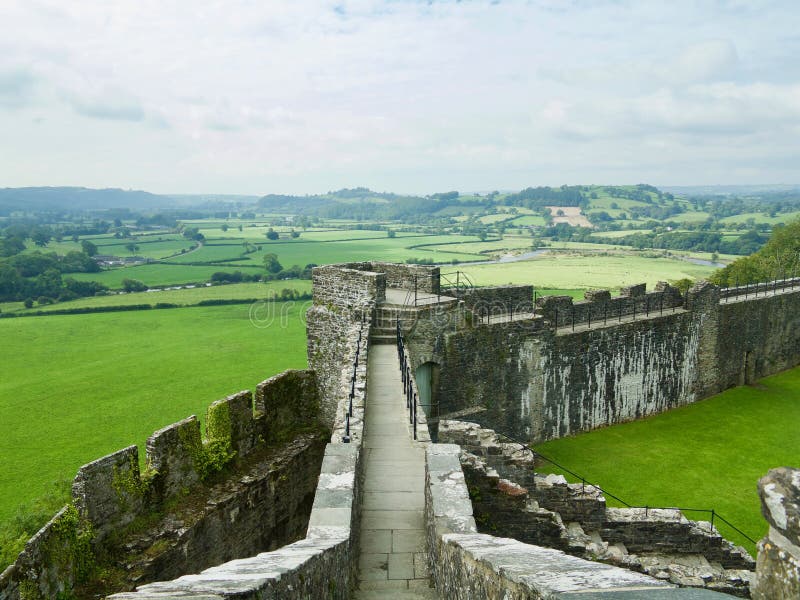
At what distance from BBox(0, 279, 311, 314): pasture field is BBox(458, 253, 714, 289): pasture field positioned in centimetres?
1674

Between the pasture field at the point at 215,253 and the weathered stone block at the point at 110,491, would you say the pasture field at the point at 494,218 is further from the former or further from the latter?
the weathered stone block at the point at 110,491

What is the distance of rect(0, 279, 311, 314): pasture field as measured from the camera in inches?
2095

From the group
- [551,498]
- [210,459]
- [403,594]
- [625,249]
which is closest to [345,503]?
[403,594]

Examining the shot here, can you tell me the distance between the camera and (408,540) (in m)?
6.58

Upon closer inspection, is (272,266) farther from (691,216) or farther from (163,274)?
(691,216)

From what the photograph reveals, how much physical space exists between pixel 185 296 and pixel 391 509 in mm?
52812

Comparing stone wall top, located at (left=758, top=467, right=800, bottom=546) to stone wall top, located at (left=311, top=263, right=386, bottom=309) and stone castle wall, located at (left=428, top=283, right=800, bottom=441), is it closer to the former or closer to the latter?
stone wall top, located at (left=311, top=263, right=386, bottom=309)

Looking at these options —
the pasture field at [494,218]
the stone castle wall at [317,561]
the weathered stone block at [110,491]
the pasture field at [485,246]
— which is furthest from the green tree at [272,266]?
the pasture field at [494,218]

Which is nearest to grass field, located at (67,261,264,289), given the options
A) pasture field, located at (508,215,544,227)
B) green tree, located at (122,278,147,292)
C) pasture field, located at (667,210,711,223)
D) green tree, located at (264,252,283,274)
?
green tree, located at (264,252,283,274)

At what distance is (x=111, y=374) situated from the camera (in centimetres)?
3400

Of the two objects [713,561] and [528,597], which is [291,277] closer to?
[713,561]

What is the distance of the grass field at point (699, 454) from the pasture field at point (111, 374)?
15245 mm

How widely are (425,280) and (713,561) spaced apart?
8900 millimetres

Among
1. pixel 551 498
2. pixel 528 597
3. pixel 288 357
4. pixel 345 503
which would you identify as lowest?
pixel 288 357
